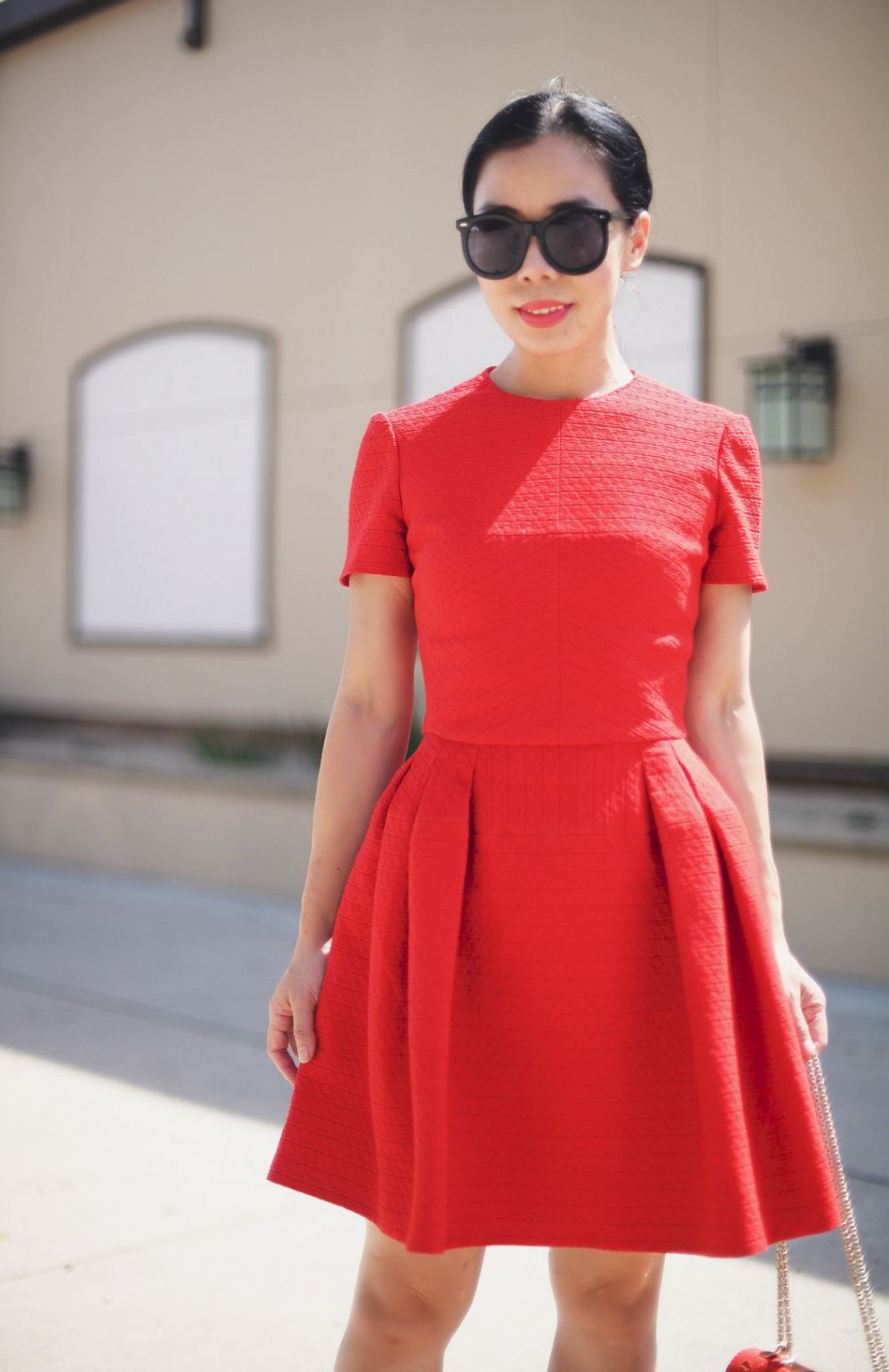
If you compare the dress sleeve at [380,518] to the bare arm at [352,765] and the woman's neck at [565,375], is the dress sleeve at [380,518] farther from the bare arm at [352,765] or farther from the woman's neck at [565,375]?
the woman's neck at [565,375]

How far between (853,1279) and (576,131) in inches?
60.7

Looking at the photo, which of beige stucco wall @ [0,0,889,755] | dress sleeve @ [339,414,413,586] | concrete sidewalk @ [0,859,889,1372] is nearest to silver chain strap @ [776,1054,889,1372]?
dress sleeve @ [339,414,413,586]

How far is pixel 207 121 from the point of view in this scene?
8664mm

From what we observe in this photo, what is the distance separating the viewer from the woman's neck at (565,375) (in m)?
1.76

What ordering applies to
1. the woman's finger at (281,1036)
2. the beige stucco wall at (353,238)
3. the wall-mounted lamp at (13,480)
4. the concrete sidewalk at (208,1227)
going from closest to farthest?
the woman's finger at (281,1036)
the concrete sidewalk at (208,1227)
the beige stucco wall at (353,238)
the wall-mounted lamp at (13,480)

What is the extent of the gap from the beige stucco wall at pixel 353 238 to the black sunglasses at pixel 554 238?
14.0 ft

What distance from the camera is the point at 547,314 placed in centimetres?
174

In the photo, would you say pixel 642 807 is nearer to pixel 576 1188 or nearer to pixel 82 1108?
pixel 576 1188

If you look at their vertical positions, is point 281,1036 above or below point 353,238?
below

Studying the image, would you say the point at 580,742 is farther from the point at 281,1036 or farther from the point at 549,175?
the point at 549,175

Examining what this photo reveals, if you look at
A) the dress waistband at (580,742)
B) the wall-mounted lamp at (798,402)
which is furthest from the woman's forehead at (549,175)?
the wall-mounted lamp at (798,402)

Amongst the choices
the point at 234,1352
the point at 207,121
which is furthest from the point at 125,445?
the point at 234,1352

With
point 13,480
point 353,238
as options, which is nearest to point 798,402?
point 353,238

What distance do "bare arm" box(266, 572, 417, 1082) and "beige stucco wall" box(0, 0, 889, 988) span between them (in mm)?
4119
